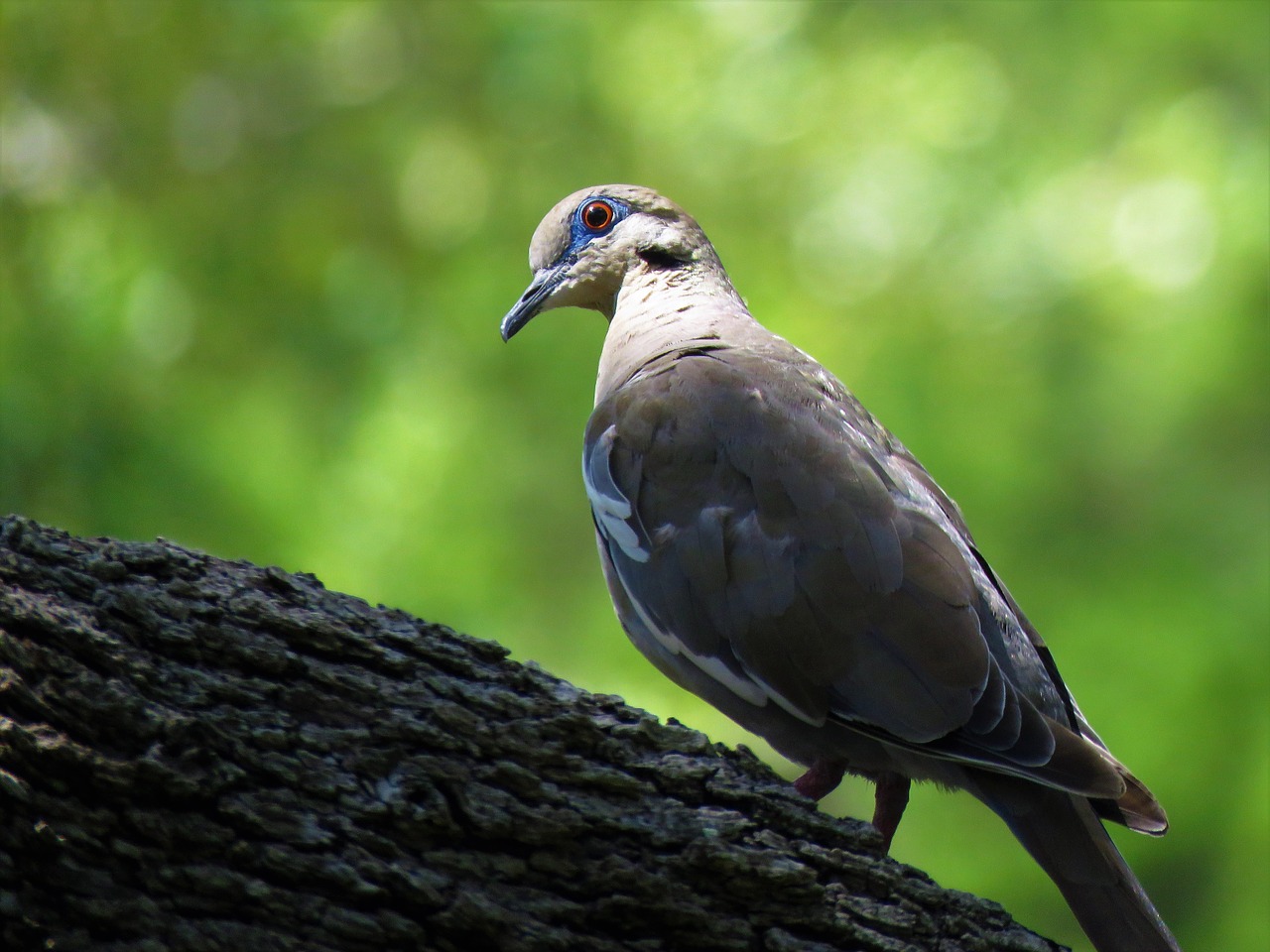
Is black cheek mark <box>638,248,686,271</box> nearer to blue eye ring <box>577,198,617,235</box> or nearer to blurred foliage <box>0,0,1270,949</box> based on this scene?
blue eye ring <box>577,198,617,235</box>

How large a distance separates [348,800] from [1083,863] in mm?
1519

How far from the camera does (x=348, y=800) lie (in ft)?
6.84

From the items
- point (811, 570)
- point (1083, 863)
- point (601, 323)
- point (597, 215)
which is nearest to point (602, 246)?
point (597, 215)

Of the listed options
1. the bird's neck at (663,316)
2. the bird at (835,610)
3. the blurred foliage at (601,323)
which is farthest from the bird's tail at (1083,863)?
the blurred foliage at (601,323)

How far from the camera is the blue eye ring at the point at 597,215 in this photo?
4.20m

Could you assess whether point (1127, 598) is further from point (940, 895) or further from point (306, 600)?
point (306, 600)

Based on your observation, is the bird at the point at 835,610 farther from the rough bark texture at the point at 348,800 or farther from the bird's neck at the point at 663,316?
the rough bark texture at the point at 348,800

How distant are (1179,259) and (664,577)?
4.86 m

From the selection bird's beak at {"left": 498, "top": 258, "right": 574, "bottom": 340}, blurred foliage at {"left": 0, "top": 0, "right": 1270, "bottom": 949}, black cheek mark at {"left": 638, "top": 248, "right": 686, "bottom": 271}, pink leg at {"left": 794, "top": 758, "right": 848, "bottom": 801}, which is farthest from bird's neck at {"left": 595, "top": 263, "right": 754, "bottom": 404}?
blurred foliage at {"left": 0, "top": 0, "right": 1270, "bottom": 949}

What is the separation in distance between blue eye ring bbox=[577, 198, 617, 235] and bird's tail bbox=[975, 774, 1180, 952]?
7.35 ft

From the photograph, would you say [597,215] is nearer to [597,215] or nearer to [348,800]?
[597,215]

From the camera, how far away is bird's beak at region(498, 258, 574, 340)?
412cm

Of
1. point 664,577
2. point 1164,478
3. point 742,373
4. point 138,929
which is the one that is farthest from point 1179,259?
point 138,929

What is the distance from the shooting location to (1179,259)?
6.73m
